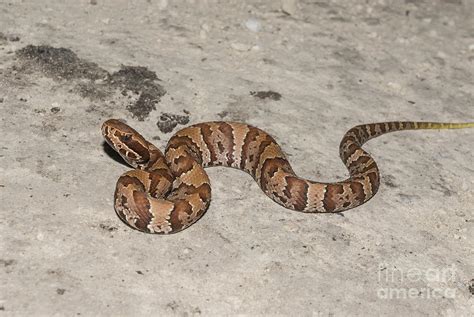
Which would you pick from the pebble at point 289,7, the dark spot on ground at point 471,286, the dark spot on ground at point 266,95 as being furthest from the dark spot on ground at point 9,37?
the dark spot on ground at point 471,286

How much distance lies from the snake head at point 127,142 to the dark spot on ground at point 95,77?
1147mm

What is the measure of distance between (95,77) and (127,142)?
7.43ft

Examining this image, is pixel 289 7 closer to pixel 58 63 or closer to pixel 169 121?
pixel 169 121

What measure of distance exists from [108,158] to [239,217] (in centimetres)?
205

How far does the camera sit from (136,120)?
34.6ft

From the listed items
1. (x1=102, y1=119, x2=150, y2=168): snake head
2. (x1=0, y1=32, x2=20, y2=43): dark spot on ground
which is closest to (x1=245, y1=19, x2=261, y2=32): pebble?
(x1=0, y1=32, x2=20, y2=43): dark spot on ground

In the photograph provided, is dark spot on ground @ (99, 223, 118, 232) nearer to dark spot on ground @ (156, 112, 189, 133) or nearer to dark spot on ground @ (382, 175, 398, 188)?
dark spot on ground @ (156, 112, 189, 133)

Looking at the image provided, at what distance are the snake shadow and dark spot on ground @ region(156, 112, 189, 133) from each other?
86cm

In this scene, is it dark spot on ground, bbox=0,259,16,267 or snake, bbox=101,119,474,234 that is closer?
dark spot on ground, bbox=0,259,16,267

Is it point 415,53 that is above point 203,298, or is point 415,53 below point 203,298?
above

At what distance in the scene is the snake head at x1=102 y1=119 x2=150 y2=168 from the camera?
942 centimetres

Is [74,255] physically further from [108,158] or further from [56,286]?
[108,158]

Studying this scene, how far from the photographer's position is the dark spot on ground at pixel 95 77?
35.8ft

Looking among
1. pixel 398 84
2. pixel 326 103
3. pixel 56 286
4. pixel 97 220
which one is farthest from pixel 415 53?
pixel 56 286
